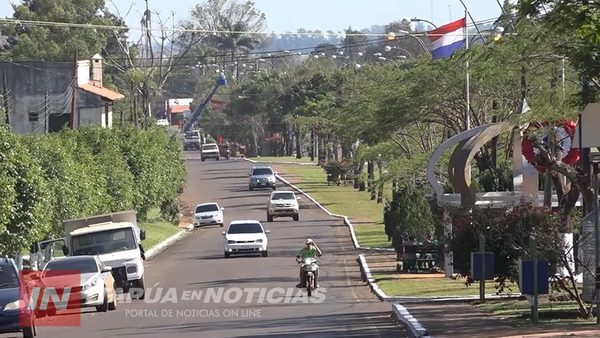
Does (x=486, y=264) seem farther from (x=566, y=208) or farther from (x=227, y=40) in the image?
(x=227, y=40)

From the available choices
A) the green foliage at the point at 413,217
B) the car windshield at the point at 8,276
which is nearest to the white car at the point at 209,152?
the green foliage at the point at 413,217

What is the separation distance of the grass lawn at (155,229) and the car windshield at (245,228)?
5.91 m

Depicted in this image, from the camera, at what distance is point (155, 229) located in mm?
70750

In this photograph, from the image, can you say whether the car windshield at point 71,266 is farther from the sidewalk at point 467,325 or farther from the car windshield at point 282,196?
the car windshield at point 282,196

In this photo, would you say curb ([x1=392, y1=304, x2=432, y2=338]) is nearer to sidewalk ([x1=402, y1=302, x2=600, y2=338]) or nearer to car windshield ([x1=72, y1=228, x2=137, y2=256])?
sidewalk ([x1=402, y1=302, x2=600, y2=338])

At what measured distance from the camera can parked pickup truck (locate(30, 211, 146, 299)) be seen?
3797cm

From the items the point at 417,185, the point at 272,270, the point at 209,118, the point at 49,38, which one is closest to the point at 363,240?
the point at 417,185

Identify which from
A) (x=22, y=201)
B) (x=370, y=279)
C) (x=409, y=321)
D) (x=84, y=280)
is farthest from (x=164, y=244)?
(x=409, y=321)

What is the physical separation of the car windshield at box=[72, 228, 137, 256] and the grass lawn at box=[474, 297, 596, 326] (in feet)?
38.9

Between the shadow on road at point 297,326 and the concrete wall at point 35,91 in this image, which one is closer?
the shadow on road at point 297,326

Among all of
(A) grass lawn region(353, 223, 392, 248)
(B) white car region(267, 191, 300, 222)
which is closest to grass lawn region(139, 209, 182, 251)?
(B) white car region(267, 191, 300, 222)

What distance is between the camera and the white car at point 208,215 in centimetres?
7669

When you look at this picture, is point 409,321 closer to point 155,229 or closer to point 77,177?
point 77,177

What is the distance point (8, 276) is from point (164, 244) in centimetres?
3670
